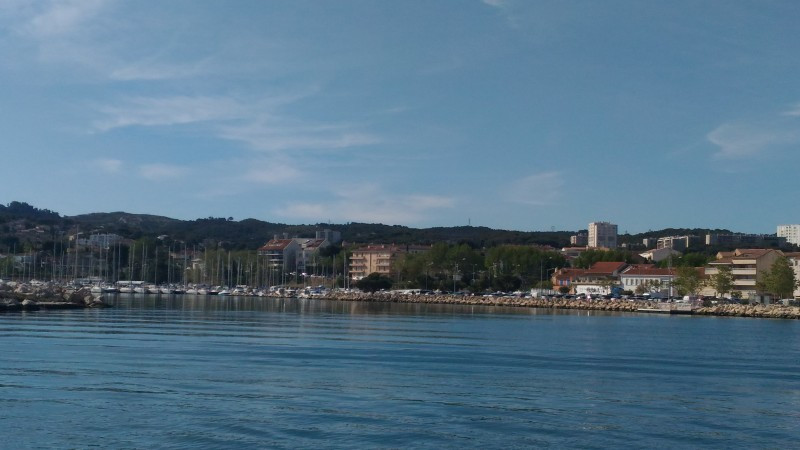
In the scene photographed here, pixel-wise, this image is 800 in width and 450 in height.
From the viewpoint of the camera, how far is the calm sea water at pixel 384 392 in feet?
54.1

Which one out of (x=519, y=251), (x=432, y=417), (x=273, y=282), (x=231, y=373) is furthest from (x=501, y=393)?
(x=273, y=282)

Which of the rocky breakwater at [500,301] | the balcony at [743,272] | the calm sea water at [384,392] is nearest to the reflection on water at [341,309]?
the rocky breakwater at [500,301]

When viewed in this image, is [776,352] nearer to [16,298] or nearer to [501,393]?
[501,393]

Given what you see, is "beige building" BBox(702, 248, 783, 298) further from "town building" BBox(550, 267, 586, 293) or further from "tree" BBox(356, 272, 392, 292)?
"tree" BBox(356, 272, 392, 292)

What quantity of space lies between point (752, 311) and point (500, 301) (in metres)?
29.8

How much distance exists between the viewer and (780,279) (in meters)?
85.2

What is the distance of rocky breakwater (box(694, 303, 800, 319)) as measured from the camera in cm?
7294

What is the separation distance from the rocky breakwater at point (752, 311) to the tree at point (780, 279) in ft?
24.0

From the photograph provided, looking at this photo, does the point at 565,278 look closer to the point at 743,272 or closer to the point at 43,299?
the point at 743,272

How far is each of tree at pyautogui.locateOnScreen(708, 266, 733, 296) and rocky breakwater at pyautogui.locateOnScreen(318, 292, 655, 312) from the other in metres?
8.01

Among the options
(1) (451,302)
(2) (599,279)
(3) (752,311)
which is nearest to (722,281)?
(3) (752,311)

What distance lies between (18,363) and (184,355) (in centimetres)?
516

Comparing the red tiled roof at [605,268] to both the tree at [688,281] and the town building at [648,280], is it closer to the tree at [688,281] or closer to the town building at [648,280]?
the town building at [648,280]

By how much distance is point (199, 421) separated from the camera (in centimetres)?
1723
